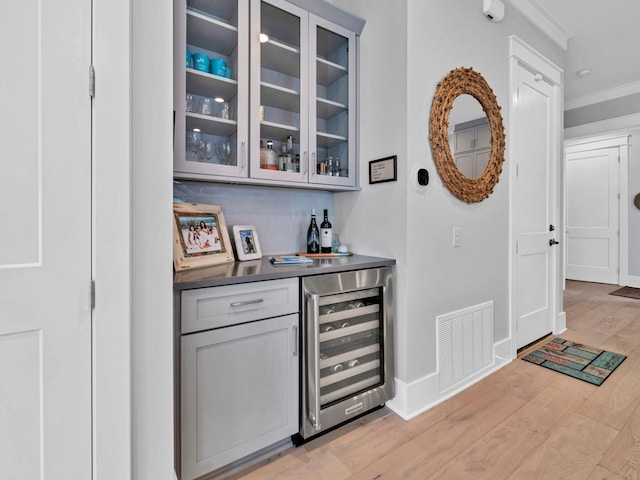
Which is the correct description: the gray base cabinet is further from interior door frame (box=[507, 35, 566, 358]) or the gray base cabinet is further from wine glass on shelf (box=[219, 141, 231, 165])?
interior door frame (box=[507, 35, 566, 358])

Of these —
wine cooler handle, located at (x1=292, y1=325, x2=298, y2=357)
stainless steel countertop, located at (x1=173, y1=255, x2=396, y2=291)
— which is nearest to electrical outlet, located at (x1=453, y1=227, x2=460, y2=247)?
stainless steel countertop, located at (x1=173, y1=255, x2=396, y2=291)

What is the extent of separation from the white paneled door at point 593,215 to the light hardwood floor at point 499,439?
14.1 ft

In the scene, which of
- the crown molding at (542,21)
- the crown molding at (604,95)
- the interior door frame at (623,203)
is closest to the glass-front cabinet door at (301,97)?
the crown molding at (542,21)

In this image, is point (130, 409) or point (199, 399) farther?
point (199, 399)

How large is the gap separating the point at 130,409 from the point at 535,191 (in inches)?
135

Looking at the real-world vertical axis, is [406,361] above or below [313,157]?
below

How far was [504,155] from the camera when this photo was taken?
2490 mm

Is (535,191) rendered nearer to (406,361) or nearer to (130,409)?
(406,361)

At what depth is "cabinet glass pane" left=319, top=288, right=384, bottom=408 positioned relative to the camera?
1.71 metres

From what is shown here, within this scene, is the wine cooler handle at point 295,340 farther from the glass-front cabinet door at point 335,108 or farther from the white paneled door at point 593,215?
the white paneled door at point 593,215

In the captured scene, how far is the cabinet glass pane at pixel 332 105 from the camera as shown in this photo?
2.07 metres

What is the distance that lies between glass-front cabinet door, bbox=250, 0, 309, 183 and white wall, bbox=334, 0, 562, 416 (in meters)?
0.47
